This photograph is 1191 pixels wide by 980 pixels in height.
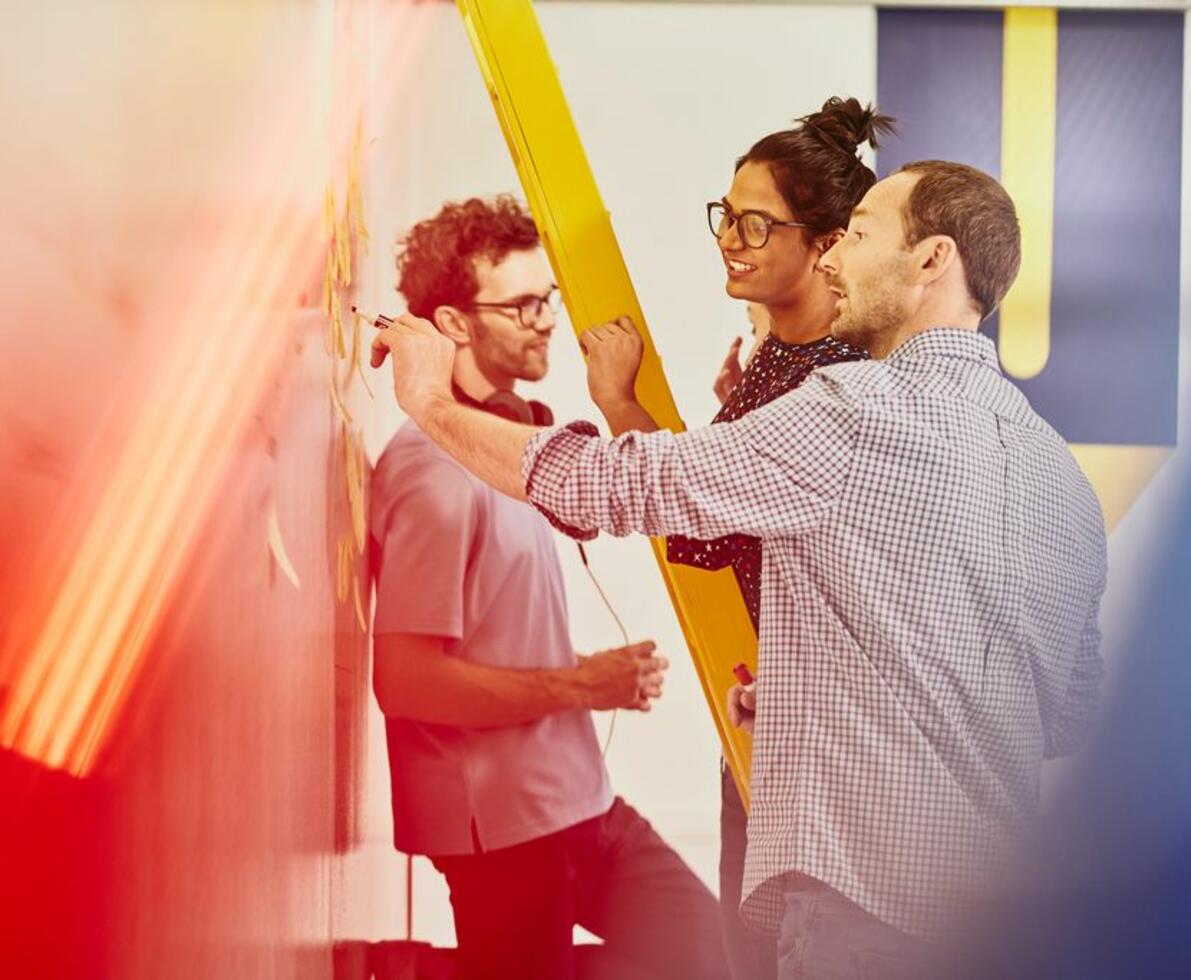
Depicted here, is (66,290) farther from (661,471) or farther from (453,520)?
(453,520)

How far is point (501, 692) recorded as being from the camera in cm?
217

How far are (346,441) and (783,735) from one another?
745 millimetres

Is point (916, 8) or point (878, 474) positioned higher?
point (916, 8)

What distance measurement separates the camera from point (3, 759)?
97 cm

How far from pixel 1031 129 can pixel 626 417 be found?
97 cm

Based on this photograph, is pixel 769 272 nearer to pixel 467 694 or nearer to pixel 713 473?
pixel 713 473

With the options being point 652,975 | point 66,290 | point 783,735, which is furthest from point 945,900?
point 66,290

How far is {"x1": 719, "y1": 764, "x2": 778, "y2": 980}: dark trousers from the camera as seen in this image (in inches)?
87.9

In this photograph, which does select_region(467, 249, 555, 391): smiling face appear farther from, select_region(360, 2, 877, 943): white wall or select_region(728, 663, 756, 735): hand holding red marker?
select_region(728, 663, 756, 735): hand holding red marker

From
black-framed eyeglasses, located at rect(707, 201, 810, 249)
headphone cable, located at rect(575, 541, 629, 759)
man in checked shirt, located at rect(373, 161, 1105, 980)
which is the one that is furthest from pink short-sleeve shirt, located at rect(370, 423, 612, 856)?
black-framed eyeglasses, located at rect(707, 201, 810, 249)

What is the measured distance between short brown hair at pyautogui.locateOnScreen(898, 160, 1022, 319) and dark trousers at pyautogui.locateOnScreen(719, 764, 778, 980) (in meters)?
0.93

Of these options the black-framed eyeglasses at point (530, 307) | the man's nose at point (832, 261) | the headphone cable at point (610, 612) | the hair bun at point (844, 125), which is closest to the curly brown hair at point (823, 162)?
the hair bun at point (844, 125)

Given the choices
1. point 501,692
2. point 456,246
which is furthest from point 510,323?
point 501,692

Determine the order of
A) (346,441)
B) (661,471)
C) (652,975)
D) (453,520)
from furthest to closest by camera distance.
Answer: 1. (652,975)
2. (453,520)
3. (346,441)
4. (661,471)
